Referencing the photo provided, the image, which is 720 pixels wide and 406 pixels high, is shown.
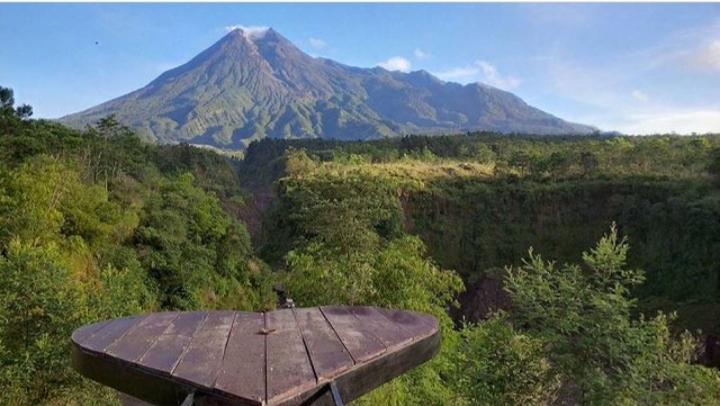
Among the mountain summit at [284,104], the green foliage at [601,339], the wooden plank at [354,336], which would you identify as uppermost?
the mountain summit at [284,104]

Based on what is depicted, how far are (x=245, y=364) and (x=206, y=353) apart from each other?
6.9 inches

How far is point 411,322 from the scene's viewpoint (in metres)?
1.96

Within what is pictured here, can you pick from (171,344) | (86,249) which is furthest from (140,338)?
(86,249)

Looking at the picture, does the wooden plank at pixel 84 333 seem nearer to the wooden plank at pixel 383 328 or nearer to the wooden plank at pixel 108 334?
the wooden plank at pixel 108 334

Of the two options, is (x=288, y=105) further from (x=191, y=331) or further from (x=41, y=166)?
(x=191, y=331)

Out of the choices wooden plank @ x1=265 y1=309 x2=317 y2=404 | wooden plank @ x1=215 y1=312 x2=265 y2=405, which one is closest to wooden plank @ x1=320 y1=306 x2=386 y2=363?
wooden plank @ x1=265 y1=309 x2=317 y2=404

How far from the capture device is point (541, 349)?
573cm

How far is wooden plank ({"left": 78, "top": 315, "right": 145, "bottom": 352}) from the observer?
1633 millimetres

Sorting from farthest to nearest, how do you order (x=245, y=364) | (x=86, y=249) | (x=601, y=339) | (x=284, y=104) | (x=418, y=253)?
(x=284, y=104) < (x=86, y=249) < (x=418, y=253) < (x=601, y=339) < (x=245, y=364)

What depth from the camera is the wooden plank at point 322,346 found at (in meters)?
1.45

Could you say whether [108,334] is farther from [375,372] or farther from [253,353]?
[375,372]

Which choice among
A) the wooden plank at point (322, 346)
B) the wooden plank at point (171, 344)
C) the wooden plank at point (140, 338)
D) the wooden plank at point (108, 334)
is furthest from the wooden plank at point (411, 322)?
the wooden plank at point (108, 334)

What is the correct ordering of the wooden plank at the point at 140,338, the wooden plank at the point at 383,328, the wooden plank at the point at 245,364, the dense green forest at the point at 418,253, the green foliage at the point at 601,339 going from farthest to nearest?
the dense green forest at the point at 418,253, the green foliage at the point at 601,339, the wooden plank at the point at 383,328, the wooden plank at the point at 140,338, the wooden plank at the point at 245,364

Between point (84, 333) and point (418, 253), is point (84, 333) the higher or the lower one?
the higher one
